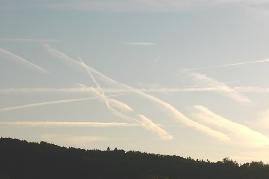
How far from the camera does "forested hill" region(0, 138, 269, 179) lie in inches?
3482

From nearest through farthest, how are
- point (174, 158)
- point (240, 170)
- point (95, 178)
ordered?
point (95, 178)
point (240, 170)
point (174, 158)

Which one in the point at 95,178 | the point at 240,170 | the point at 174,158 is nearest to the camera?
the point at 95,178

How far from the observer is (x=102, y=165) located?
306 feet

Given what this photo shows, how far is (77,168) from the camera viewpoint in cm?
9150

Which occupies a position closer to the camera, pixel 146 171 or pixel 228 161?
pixel 146 171

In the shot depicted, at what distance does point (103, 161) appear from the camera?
95.4 m

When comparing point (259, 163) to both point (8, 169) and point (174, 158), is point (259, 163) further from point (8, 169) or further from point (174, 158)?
point (8, 169)

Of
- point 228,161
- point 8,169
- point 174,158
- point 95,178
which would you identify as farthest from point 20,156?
A: point 228,161

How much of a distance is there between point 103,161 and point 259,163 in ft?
70.0

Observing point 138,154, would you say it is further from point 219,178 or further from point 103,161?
point 219,178

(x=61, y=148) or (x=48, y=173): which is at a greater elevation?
(x=61, y=148)

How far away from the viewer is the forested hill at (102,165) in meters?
88.4

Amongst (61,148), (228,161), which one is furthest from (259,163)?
(61,148)

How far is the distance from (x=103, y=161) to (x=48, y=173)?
9368mm
